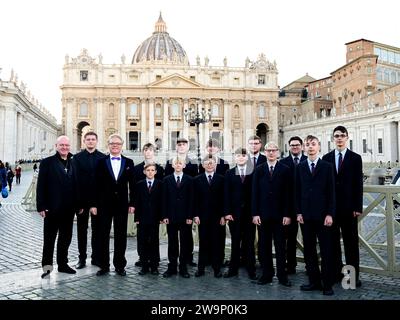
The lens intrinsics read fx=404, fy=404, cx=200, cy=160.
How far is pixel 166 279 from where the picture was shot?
5.50 metres

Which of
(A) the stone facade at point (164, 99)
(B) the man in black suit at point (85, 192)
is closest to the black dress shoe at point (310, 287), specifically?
(B) the man in black suit at point (85, 192)

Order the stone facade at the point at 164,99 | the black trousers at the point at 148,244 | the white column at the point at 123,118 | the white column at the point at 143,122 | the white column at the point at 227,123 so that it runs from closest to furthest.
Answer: the black trousers at the point at 148,244
the stone facade at the point at 164,99
the white column at the point at 123,118
the white column at the point at 143,122
the white column at the point at 227,123

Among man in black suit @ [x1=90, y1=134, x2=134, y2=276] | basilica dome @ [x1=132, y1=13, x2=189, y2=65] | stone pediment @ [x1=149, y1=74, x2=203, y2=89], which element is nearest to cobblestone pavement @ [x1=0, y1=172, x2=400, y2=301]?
man in black suit @ [x1=90, y1=134, x2=134, y2=276]

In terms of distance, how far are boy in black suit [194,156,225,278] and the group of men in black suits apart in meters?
0.01

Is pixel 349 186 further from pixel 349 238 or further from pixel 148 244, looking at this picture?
pixel 148 244

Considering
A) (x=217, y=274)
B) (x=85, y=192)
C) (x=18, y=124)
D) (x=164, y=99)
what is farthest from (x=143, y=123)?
(x=217, y=274)

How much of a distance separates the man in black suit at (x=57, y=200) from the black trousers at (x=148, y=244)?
40.4 inches

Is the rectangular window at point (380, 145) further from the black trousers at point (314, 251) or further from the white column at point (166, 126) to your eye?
the black trousers at point (314, 251)

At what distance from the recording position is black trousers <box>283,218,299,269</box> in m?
5.90

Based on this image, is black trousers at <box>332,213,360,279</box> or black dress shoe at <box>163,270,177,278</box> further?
black dress shoe at <box>163,270,177,278</box>

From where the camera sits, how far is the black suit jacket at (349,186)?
17.3 ft

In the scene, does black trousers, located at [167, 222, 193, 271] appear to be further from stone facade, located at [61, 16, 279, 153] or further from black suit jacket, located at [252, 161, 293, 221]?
stone facade, located at [61, 16, 279, 153]

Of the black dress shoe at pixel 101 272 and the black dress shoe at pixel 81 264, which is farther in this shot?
the black dress shoe at pixel 81 264

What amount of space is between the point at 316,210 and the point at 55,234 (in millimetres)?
3721
